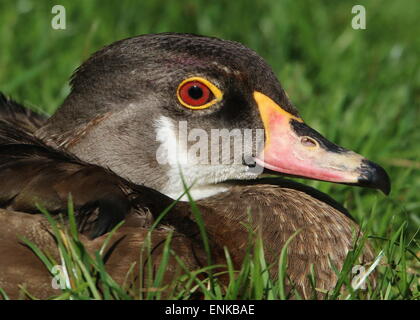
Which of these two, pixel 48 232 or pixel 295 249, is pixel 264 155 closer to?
pixel 295 249

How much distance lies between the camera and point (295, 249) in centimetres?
380

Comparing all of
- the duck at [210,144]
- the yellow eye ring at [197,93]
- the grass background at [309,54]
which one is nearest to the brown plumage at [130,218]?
the duck at [210,144]

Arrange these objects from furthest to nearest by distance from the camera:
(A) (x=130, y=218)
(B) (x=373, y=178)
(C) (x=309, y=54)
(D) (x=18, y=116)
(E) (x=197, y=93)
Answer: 1. (C) (x=309, y=54)
2. (D) (x=18, y=116)
3. (E) (x=197, y=93)
4. (B) (x=373, y=178)
5. (A) (x=130, y=218)

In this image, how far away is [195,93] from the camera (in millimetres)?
3996

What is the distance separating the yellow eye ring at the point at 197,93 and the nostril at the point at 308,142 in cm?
45

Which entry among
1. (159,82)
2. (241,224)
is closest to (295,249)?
(241,224)

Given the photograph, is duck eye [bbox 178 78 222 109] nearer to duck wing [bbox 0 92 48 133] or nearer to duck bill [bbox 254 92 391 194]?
duck bill [bbox 254 92 391 194]

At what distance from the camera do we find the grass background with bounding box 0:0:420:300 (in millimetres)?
5547

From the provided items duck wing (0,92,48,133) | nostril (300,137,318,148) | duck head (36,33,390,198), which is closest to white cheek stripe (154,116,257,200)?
duck head (36,33,390,198)

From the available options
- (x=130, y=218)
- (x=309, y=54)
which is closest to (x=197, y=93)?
(x=130, y=218)

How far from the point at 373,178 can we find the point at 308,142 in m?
0.38

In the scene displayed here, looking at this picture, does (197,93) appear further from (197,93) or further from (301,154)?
(301,154)

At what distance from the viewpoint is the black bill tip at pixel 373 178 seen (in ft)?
12.7

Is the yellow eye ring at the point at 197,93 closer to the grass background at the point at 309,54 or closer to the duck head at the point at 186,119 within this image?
the duck head at the point at 186,119
